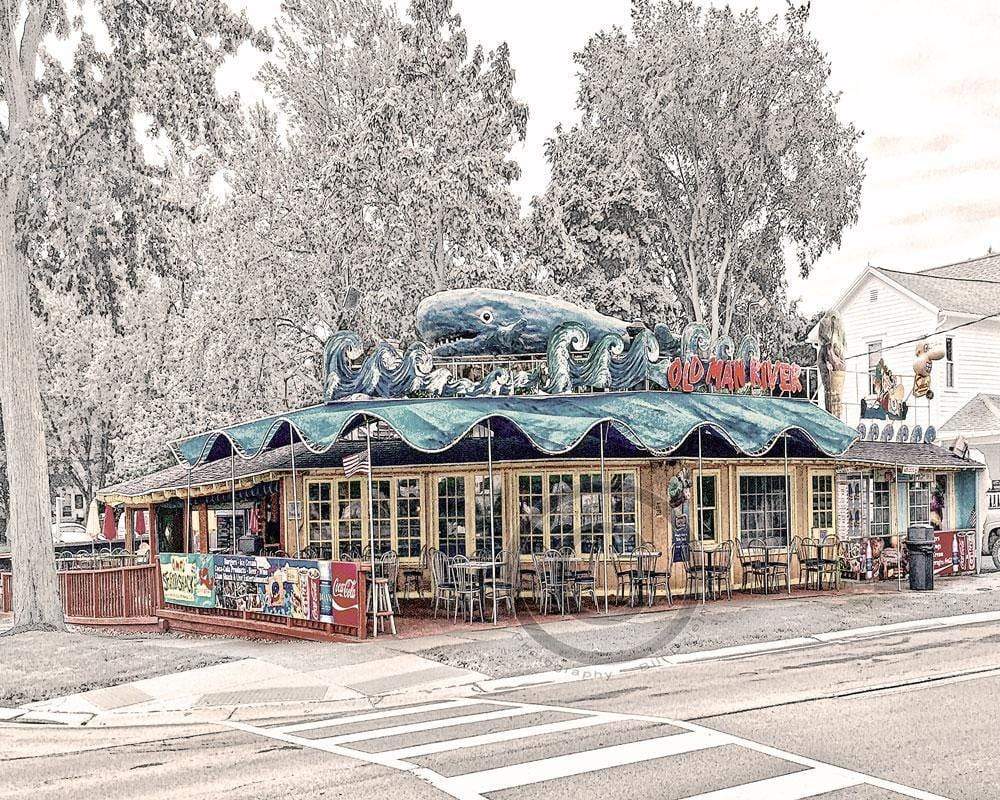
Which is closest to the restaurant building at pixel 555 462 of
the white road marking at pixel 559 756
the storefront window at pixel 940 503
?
the storefront window at pixel 940 503

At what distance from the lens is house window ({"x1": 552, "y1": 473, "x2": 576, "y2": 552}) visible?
21.4m

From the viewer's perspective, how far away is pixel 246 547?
21734mm

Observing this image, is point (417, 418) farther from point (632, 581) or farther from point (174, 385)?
point (174, 385)

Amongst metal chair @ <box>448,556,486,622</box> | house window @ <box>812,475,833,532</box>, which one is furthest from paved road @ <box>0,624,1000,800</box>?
house window @ <box>812,475,833,532</box>

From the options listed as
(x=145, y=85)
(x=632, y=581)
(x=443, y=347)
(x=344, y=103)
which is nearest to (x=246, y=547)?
(x=443, y=347)

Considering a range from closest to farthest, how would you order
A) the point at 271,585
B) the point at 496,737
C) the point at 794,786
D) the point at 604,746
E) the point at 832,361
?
1. the point at 794,786
2. the point at 604,746
3. the point at 496,737
4. the point at 271,585
5. the point at 832,361

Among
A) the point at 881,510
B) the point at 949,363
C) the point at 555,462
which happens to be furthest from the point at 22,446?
the point at 949,363

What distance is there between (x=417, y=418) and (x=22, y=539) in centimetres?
812

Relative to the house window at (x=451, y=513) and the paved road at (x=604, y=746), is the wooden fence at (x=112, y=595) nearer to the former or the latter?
the house window at (x=451, y=513)

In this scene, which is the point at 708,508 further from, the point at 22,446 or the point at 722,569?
the point at 22,446

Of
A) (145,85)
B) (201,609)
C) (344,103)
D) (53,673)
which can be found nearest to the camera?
(53,673)

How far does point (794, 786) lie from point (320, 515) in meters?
15.1

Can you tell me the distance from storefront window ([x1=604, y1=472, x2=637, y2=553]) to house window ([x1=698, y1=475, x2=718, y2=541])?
151cm

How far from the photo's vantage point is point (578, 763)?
927 cm
